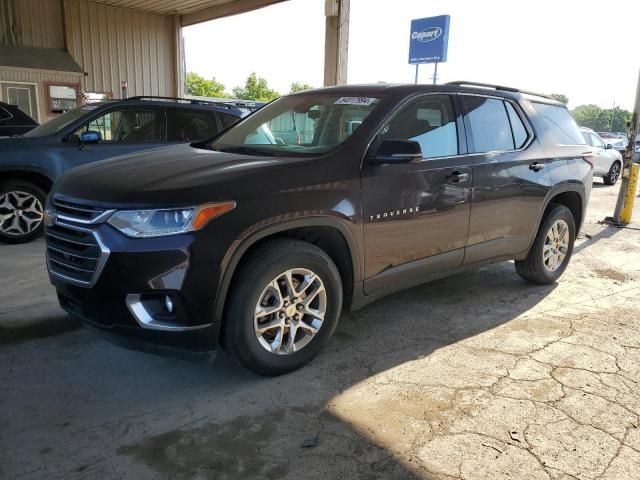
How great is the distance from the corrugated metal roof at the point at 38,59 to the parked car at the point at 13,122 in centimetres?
717

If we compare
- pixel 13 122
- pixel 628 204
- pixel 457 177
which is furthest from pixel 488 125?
pixel 13 122

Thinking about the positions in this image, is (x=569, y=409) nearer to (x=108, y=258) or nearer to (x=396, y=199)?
(x=396, y=199)

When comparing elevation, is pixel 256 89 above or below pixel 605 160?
above

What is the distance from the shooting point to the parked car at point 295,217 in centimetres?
272

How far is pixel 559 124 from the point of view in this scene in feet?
16.7

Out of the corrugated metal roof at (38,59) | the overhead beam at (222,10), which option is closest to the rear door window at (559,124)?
the overhead beam at (222,10)

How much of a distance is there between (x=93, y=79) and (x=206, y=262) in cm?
1554

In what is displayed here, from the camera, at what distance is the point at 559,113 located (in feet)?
17.1

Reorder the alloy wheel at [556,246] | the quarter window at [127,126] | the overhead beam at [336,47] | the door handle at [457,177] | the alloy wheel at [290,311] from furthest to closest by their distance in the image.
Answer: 1. the overhead beam at [336,47]
2. the quarter window at [127,126]
3. the alloy wheel at [556,246]
4. the door handle at [457,177]
5. the alloy wheel at [290,311]

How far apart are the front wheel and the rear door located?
41.8ft

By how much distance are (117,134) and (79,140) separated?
509 mm

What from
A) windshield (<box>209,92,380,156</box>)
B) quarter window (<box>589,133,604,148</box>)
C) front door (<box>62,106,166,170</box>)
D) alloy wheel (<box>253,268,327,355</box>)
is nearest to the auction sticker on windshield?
windshield (<box>209,92,380,156</box>)

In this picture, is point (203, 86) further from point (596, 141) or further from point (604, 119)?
Result: point (604, 119)

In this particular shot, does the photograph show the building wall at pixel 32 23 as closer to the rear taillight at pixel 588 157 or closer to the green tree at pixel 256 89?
the rear taillight at pixel 588 157
